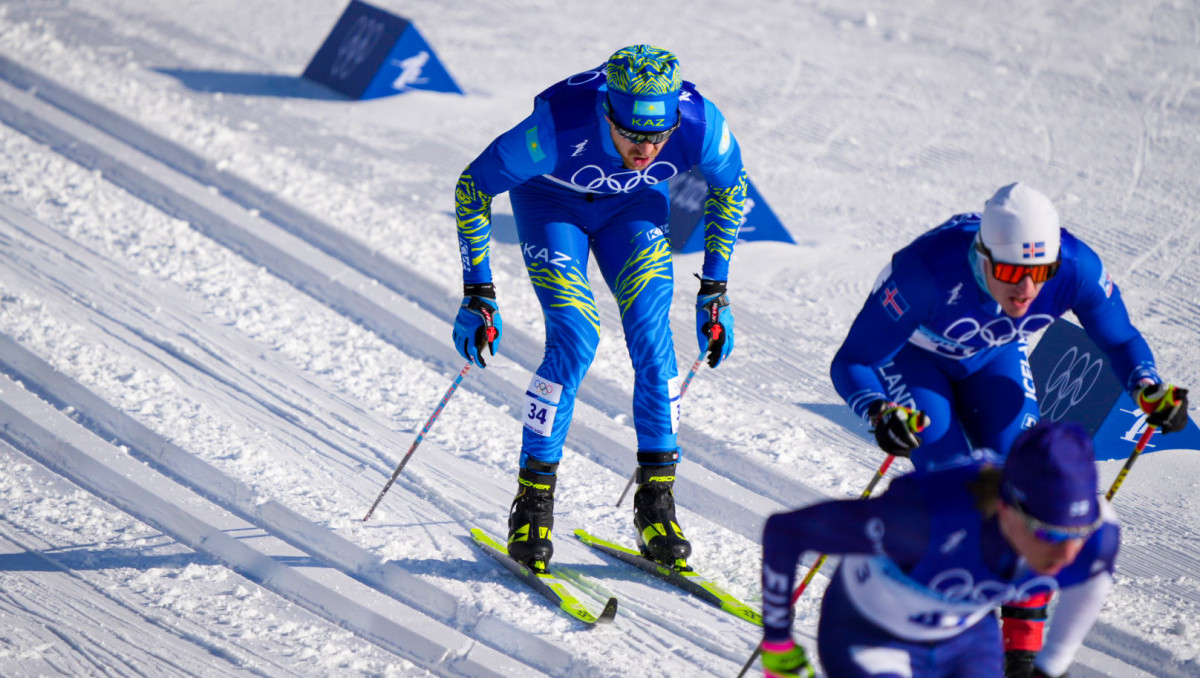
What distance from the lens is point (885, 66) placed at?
10438 millimetres

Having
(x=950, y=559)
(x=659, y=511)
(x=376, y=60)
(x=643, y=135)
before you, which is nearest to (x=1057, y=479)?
(x=950, y=559)

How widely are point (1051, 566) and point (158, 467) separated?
3893mm

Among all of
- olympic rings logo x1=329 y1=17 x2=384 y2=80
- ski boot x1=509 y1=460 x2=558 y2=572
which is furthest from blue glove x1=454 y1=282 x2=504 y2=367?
olympic rings logo x1=329 y1=17 x2=384 y2=80

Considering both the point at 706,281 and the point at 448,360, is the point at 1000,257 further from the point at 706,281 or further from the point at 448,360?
the point at 448,360

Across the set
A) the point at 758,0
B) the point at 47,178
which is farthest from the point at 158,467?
the point at 758,0

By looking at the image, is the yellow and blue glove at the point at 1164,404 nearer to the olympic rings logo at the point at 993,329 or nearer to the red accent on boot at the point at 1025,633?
the olympic rings logo at the point at 993,329

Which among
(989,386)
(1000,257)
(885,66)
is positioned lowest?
(989,386)

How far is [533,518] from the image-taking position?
161 inches

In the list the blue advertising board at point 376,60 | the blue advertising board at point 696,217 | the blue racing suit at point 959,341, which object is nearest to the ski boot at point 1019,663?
the blue racing suit at point 959,341

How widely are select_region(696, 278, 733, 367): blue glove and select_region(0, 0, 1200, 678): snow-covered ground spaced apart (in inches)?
35.1

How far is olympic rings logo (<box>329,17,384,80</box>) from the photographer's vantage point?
29.8ft

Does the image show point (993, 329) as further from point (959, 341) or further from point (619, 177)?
point (619, 177)

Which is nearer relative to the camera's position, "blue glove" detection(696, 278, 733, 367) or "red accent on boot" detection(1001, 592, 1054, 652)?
"red accent on boot" detection(1001, 592, 1054, 652)

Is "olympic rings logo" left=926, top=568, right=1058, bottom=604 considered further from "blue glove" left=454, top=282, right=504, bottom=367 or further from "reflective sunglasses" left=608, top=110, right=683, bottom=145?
"blue glove" left=454, top=282, right=504, bottom=367
